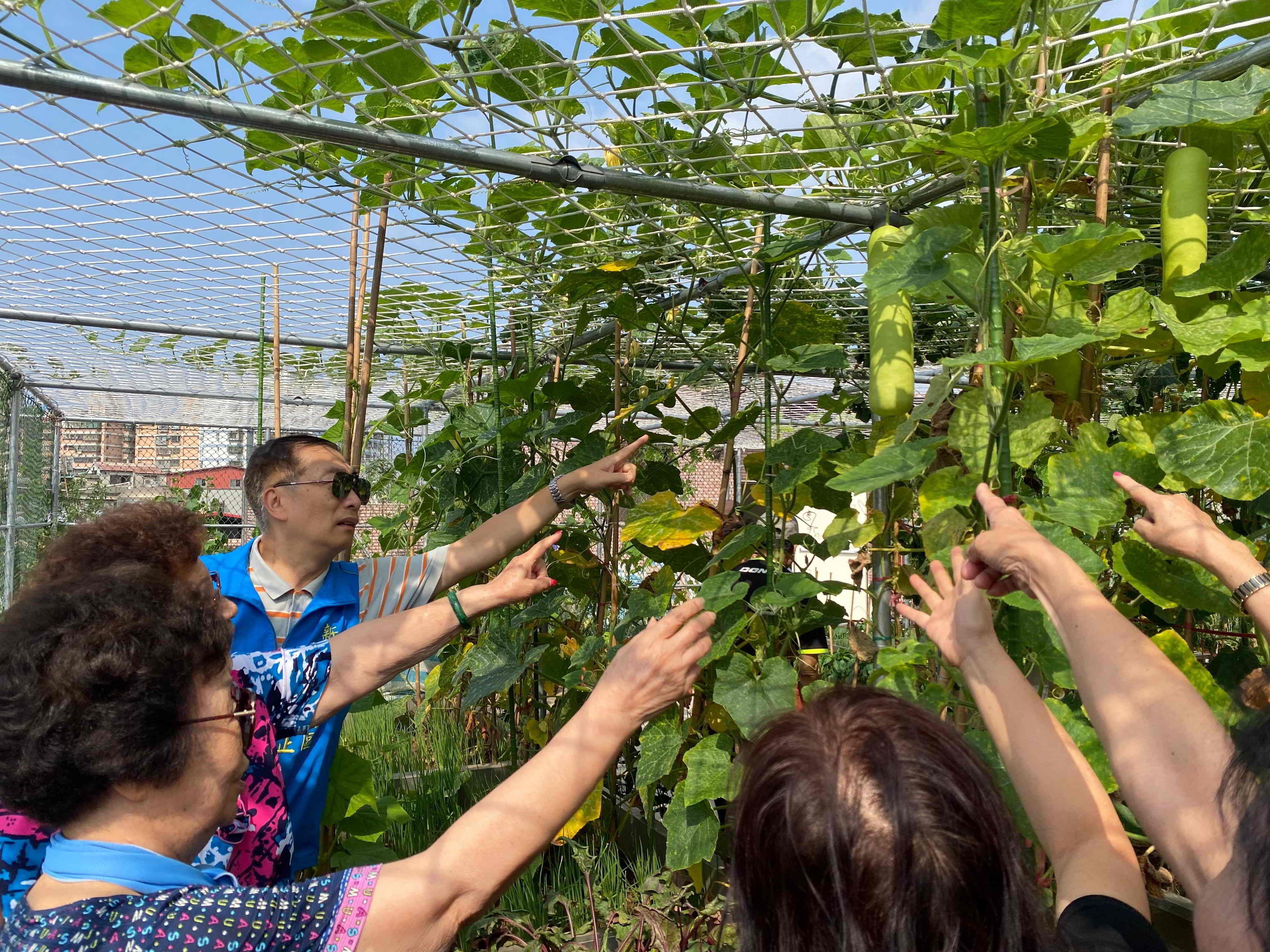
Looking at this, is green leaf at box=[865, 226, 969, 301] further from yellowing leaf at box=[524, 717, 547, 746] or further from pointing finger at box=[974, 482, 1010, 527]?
yellowing leaf at box=[524, 717, 547, 746]

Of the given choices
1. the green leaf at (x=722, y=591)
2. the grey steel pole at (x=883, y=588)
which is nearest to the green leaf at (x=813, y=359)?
the grey steel pole at (x=883, y=588)

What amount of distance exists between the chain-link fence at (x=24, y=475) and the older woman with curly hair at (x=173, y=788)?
3.98 m

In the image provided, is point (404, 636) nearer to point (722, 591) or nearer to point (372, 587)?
point (372, 587)

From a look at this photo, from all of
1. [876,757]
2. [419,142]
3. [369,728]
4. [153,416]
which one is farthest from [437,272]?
[153,416]

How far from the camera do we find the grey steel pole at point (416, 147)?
1.27 m

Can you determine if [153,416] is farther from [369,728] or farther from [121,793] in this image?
[121,793]

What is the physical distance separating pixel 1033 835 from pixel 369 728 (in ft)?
9.67

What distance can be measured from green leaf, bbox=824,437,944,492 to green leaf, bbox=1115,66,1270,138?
421 millimetres

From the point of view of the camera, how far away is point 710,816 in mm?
1648

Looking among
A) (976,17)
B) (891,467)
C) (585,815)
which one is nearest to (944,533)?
(891,467)

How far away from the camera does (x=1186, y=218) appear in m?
1.18

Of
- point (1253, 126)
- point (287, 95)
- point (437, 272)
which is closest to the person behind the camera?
point (1253, 126)

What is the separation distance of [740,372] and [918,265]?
785 millimetres

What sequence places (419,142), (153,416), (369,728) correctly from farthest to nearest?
1. (153,416)
2. (369,728)
3. (419,142)
